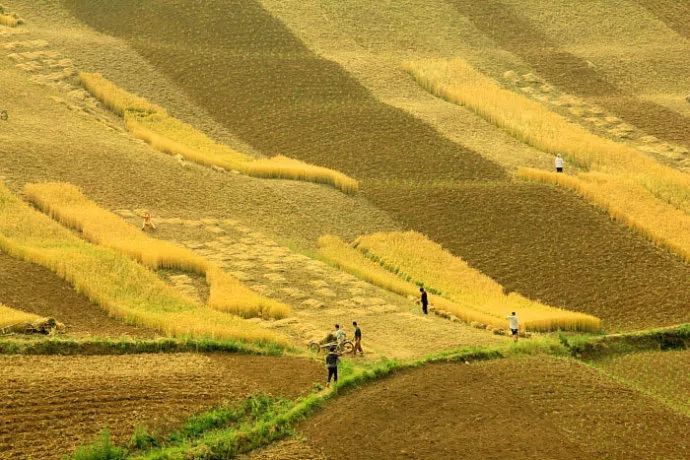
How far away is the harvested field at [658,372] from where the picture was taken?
3609 cm

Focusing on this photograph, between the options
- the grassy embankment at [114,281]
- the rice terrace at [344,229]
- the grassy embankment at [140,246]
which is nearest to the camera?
the rice terrace at [344,229]

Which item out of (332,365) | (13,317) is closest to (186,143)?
(13,317)

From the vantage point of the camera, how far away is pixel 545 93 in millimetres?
71562

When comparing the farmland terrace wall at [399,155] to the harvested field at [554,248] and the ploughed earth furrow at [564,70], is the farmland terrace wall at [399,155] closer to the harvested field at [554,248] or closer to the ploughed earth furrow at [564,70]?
the harvested field at [554,248]

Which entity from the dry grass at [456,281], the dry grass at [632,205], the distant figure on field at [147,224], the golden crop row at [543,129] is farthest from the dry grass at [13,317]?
the golden crop row at [543,129]

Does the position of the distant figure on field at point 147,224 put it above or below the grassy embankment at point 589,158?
below

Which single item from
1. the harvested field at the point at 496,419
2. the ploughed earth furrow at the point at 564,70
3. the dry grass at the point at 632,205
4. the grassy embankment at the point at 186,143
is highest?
the ploughed earth furrow at the point at 564,70

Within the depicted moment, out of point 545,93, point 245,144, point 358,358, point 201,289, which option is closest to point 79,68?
point 245,144

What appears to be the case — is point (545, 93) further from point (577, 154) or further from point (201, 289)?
point (201, 289)

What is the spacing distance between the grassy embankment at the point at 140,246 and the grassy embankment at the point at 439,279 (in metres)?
5.13

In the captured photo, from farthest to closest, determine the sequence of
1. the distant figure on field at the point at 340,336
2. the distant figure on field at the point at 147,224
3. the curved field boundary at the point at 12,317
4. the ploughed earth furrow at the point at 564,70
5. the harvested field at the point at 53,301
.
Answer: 1. the ploughed earth furrow at the point at 564,70
2. the distant figure on field at the point at 147,224
3. the harvested field at the point at 53,301
4. the distant figure on field at the point at 340,336
5. the curved field boundary at the point at 12,317

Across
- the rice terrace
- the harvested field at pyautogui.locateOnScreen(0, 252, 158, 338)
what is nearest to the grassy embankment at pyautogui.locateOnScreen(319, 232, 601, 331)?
the rice terrace

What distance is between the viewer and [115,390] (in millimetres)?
31047

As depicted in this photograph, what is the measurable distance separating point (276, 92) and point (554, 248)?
23236 mm
